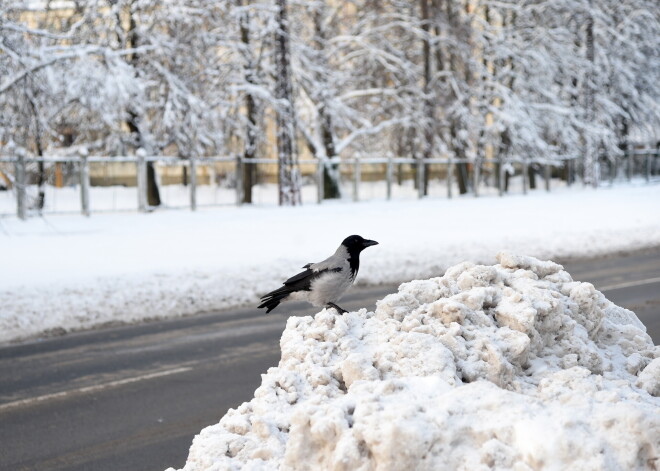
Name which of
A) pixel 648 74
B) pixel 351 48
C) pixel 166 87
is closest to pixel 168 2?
pixel 166 87

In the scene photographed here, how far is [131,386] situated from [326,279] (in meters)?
3.62

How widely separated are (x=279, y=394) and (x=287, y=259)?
39.3 ft

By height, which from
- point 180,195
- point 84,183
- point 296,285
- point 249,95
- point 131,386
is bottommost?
point 131,386

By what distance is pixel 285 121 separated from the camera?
27891 millimetres

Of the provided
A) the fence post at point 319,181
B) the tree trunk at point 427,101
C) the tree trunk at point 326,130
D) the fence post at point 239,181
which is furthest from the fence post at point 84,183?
the tree trunk at point 427,101

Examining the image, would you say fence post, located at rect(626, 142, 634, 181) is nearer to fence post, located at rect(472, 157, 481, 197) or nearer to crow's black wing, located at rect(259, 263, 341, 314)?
fence post, located at rect(472, 157, 481, 197)

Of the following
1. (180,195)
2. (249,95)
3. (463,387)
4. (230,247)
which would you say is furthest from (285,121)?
(463,387)

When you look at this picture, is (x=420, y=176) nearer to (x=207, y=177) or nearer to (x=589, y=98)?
(x=207, y=177)

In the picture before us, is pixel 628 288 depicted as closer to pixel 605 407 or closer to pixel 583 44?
pixel 605 407

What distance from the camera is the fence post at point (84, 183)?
23469 mm

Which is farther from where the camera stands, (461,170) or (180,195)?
(461,170)

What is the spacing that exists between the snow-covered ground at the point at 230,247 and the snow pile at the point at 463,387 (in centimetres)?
757

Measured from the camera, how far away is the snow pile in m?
2.68

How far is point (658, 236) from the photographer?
21828 mm
